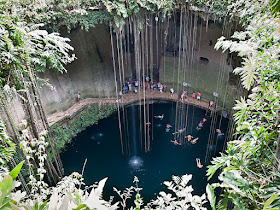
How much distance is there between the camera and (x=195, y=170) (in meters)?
5.38

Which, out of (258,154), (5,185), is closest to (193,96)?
(258,154)

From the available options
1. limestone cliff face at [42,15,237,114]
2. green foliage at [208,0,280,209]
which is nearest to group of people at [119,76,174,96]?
limestone cliff face at [42,15,237,114]

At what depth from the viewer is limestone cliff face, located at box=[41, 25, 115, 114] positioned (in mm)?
7047

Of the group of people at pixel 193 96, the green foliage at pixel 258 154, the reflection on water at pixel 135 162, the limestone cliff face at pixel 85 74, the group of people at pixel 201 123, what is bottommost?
the reflection on water at pixel 135 162

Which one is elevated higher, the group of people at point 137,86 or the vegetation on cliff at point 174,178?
the vegetation on cliff at point 174,178

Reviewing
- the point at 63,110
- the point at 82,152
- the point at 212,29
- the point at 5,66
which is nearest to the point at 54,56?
the point at 5,66

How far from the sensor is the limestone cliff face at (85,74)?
7047 mm

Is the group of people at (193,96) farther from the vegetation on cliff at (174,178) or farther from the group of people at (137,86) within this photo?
the vegetation on cliff at (174,178)

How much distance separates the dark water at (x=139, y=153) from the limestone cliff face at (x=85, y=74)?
4.55 feet

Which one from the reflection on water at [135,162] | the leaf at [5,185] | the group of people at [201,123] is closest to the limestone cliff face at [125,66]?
the group of people at [201,123]

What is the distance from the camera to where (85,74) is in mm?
8008

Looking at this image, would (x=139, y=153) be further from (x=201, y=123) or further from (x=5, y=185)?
(x=5, y=185)

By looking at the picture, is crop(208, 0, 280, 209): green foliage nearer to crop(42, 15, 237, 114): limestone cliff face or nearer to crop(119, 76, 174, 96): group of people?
crop(42, 15, 237, 114): limestone cliff face

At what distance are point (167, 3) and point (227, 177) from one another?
17.4 feet
